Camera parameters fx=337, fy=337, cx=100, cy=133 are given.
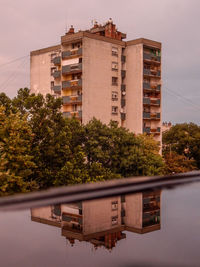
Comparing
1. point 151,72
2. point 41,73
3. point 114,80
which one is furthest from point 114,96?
point 41,73

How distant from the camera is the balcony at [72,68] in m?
36.7

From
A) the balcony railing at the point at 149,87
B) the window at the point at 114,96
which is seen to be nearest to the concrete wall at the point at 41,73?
the window at the point at 114,96

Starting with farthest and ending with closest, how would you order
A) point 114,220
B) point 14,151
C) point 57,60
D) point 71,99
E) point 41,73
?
point 41,73
point 57,60
point 71,99
point 14,151
point 114,220

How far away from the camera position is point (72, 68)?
37.4m

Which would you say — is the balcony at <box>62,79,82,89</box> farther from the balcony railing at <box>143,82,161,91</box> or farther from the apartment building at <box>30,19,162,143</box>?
the balcony railing at <box>143,82,161,91</box>

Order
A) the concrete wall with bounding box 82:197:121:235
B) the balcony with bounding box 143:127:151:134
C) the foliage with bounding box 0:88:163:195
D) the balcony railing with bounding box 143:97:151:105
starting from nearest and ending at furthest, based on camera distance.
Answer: the concrete wall with bounding box 82:197:121:235 < the foliage with bounding box 0:88:163:195 < the balcony railing with bounding box 143:97:151:105 < the balcony with bounding box 143:127:151:134

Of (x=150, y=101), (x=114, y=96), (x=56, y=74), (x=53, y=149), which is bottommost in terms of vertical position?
(x=53, y=149)

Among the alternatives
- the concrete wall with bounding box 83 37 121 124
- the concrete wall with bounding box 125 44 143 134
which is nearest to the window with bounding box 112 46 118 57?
the concrete wall with bounding box 83 37 121 124

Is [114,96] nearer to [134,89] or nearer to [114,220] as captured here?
[134,89]

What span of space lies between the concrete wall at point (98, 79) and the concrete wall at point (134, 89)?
1.74 meters

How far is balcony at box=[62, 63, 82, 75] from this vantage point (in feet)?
120

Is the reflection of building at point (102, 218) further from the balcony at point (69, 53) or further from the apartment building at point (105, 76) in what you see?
the balcony at point (69, 53)

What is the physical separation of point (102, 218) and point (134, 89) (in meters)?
39.4

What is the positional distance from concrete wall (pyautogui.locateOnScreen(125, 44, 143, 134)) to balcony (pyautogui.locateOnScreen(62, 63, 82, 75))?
6788 mm
